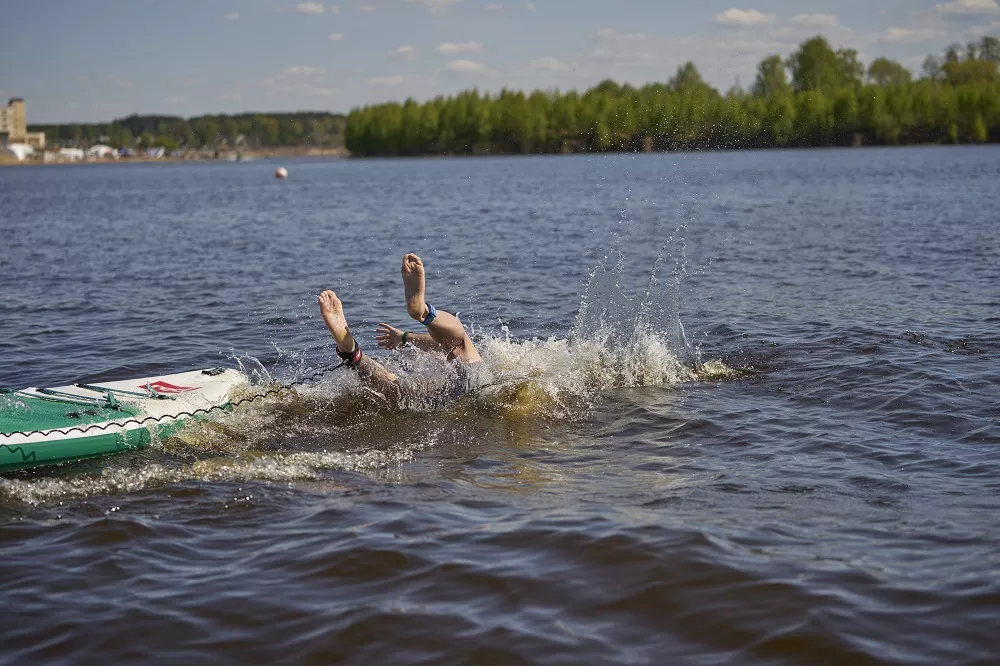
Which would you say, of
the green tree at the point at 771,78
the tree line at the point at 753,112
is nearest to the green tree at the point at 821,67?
the tree line at the point at 753,112

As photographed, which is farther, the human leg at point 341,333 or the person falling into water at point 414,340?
the person falling into water at point 414,340

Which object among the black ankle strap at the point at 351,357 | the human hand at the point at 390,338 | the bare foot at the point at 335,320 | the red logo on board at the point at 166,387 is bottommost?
the red logo on board at the point at 166,387

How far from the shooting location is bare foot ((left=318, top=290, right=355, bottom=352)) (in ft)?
31.7

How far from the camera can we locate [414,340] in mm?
10711

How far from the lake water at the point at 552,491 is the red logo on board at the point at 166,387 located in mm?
616

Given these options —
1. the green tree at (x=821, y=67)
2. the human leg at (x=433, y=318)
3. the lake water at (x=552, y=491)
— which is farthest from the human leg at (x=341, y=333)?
the green tree at (x=821, y=67)

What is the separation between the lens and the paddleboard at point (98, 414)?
877cm

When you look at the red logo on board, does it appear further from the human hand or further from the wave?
the human hand

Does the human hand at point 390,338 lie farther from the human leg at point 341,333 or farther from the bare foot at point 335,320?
the bare foot at point 335,320

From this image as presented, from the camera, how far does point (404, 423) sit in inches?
409

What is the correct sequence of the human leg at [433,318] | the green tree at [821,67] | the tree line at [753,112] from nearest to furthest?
the human leg at [433,318] → the tree line at [753,112] → the green tree at [821,67]

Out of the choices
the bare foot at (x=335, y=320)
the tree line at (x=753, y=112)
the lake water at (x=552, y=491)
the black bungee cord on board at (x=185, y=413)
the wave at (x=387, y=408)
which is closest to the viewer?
the lake water at (x=552, y=491)

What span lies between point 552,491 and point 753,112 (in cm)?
7806

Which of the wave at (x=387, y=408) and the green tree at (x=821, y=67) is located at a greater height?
the green tree at (x=821, y=67)
